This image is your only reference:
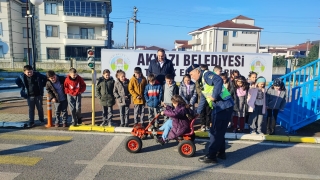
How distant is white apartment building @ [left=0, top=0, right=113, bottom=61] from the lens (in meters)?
35.1

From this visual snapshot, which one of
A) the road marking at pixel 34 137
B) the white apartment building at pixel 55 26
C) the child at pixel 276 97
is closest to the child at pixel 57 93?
the road marking at pixel 34 137

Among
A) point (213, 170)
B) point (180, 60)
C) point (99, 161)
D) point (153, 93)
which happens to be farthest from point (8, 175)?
point (180, 60)

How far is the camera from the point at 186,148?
16.8 feet

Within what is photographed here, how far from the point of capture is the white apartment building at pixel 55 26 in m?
35.1

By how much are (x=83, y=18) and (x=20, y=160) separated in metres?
34.2

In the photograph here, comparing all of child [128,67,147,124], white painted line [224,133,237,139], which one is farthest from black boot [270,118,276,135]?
child [128,67,147,124]

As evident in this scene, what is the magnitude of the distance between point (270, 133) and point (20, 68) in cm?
3188

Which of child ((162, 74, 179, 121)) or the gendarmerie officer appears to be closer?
the gendarmerie officer

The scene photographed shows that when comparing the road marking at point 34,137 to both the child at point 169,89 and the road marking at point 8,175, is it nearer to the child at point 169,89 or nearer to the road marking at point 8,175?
the road marking at point 8,175

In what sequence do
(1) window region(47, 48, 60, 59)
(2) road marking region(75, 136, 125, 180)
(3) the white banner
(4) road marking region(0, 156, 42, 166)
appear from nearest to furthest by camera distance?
1. (2) road marking region(75, 136, 125, 180)
2. (4) road marking region(0, 156, 42, 166)
3. (3) the white banner
4. (1) window region(47, 48, 60, 59)

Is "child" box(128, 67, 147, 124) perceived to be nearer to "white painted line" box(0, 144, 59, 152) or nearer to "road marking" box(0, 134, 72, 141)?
"road marking" box(0, 134, 72, 141)

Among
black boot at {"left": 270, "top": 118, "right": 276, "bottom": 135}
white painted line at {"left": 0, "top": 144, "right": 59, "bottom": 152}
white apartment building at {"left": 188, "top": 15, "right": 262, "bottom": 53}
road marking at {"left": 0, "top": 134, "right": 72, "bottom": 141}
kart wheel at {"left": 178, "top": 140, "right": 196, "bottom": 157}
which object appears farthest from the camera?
white apartment building at {"left": 188, "top": 15, "right": 262, "bottom": 53}

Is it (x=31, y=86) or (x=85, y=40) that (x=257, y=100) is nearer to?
(x=31, y=86)

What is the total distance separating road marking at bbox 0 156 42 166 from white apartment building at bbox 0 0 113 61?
109 feet
